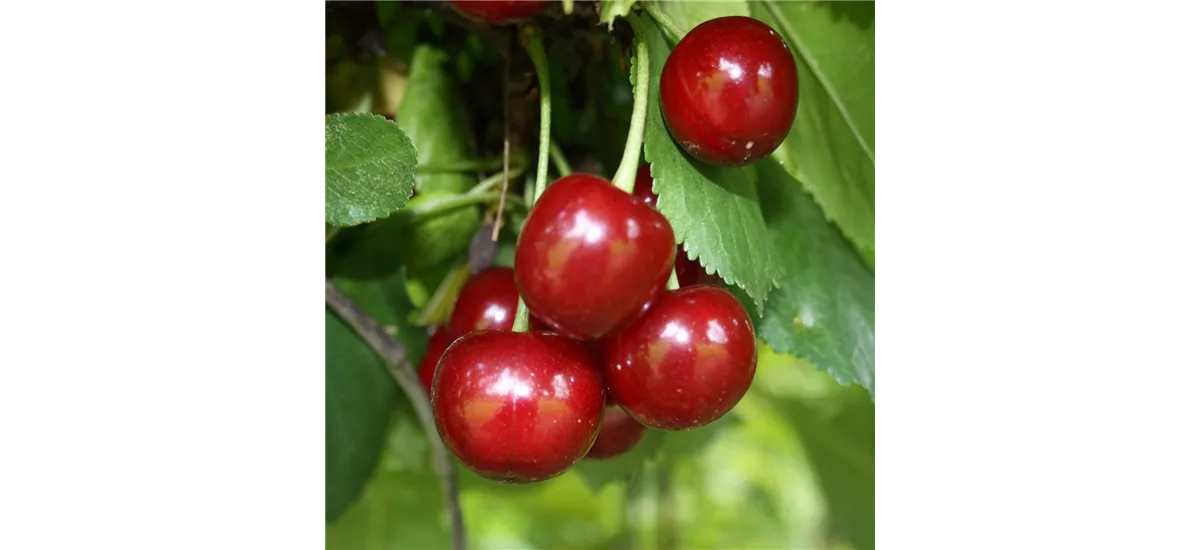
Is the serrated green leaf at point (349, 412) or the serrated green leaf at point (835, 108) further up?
the serrated green leaf at point (835, 108)

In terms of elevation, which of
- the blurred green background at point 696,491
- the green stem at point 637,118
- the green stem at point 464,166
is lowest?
the blurred green background at point 696,491

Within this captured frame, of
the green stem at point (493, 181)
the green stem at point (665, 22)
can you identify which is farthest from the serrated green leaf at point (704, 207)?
the green stem at point (493, 181)

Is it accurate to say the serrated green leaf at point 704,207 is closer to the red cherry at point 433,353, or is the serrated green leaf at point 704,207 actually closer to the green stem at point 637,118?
the green stem at point 637,118

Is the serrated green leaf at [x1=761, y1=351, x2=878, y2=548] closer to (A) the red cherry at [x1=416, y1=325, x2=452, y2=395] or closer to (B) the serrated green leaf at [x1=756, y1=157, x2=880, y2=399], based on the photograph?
(B) the serrated green leaf at [x1=756, y1=157, x2=880, y2=399]

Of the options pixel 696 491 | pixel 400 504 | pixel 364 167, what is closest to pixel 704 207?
pixel 364 167

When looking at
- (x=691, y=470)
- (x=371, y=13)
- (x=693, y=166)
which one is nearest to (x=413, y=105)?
(x=371, y=13)

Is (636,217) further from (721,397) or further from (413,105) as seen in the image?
(413,105)

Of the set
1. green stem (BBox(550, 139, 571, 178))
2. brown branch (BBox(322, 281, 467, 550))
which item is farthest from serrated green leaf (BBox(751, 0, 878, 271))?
brown branch (BBox(322, 281, 467, 550))

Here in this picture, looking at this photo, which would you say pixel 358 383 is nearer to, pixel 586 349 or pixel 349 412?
pixel 349 412
